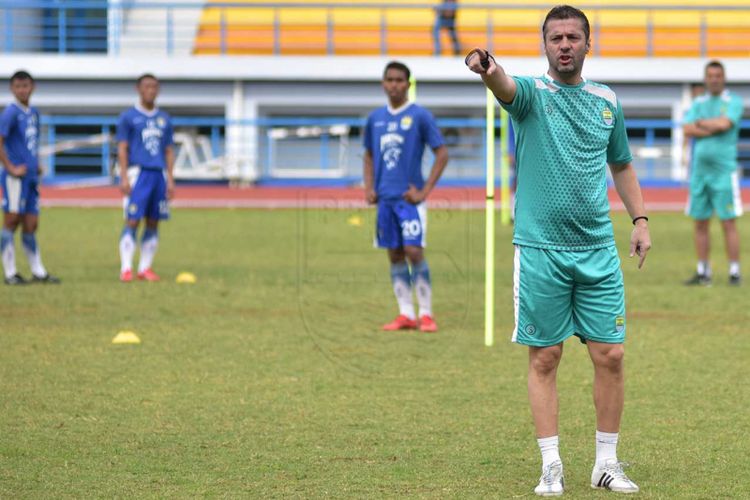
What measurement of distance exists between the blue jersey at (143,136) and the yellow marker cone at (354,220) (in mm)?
8650

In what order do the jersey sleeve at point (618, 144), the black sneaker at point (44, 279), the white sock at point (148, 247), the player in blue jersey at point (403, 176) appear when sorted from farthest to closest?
the white sock at point (148, 247) → the black sneaker at point (44, 279) → the player in blue jersey at point (403, 176) → the jersey sleeve at point (618, 144)

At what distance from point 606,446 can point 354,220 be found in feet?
58.9

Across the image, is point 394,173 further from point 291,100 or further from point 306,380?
point 291,100

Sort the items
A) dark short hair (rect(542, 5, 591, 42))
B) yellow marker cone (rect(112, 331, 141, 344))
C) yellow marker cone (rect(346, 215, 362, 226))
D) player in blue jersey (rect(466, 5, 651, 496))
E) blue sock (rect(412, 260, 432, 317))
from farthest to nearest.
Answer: yellow marker cone (rect(346, 215, 362, 226))
blue sock (rect(412, 260, 432, 317))
yellow marker cone (rect(112, 331, 141, 344))
player in blue jersey (rect(466, 5, 651, 496))
dark short hair (rect(542, 5, 591, 42))

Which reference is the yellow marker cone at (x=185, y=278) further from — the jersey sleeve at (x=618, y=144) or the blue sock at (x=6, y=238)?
the jersey sleeve at (x=618, y=144)

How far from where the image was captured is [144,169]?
1402 centimetres

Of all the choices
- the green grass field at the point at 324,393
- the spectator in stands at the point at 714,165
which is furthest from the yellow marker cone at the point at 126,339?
the spectator in stands at the point at 714,165

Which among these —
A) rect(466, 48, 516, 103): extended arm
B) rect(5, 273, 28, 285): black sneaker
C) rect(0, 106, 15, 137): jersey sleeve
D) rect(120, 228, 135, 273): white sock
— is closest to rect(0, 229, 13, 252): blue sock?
rect(5, 273, 28, 285): black sneaker

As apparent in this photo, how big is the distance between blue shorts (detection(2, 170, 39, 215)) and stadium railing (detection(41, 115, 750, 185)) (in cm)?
1574

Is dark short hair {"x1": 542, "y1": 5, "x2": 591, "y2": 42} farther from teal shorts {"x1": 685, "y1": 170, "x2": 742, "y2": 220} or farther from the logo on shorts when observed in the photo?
teal shorts {"x1": 685, "y1": 170, "x2": 742, "y2": 220}

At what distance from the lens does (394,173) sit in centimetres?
1027

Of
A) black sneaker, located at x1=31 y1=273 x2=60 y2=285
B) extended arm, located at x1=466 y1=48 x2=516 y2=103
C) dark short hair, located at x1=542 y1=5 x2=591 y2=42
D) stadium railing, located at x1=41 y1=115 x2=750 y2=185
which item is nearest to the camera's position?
extended arm, located at x1=466 y1=48 x2=516 y2=103

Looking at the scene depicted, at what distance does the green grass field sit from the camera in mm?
5762

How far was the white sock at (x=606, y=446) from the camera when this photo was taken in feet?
18.1
